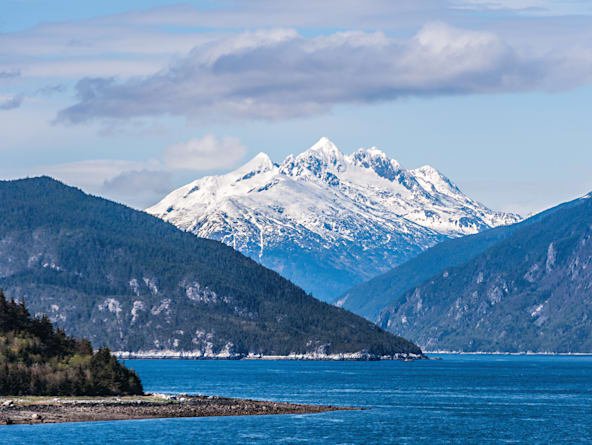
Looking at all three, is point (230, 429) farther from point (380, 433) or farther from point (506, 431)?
point (506, 431)

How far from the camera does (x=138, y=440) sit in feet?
541

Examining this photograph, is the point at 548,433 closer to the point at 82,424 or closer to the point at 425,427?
the point at 425,427

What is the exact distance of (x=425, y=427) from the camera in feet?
645

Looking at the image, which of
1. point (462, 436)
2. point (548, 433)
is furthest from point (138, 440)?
point (548, 433)

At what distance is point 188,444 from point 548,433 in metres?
57.1

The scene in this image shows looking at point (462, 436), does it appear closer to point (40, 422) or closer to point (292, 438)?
point (292, 438)

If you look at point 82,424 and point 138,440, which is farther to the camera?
point 82,424

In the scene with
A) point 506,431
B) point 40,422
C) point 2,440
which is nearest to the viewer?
point 2,440

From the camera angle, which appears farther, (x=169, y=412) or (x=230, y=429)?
(x=169, y=412)

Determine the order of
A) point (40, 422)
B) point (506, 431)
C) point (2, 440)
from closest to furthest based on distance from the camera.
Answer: point (2, 440) < point (40, 422) < point (506, 431)

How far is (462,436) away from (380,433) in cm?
1163

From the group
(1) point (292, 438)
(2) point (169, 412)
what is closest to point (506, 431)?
(1) point (292, 438)

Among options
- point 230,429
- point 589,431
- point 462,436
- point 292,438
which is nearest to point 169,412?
point 230,429

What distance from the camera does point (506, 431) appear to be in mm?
191625
